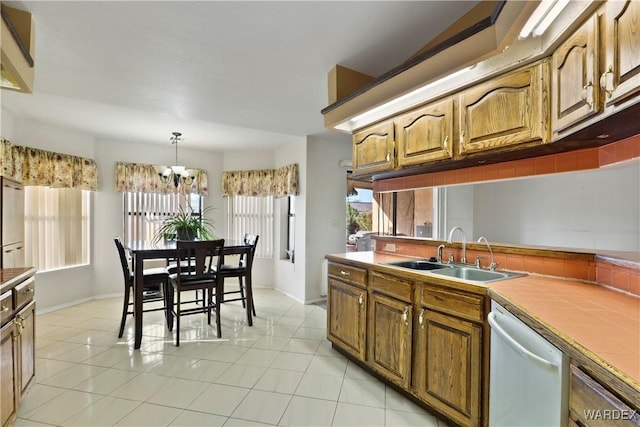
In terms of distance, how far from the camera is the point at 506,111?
5.55ft

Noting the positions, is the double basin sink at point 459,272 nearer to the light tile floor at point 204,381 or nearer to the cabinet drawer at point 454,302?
the cabinet drawer at point 454,302

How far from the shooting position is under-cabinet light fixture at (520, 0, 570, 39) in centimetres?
119

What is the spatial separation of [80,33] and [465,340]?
9.56 ft

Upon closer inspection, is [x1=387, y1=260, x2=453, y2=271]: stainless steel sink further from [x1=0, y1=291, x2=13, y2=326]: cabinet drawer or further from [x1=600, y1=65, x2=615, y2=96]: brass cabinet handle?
[x1=0, y1=291, x2=13, y2=326]: cabinet drawer

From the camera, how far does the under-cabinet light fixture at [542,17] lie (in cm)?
119

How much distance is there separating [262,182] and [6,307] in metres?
3.75

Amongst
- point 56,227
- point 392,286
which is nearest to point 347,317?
point 392,286

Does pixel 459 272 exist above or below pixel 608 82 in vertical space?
below

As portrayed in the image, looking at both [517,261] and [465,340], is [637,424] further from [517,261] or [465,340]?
[517,261]

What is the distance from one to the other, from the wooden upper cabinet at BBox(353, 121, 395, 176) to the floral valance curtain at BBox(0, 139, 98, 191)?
3701 mm

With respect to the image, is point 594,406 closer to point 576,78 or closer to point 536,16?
point 576,78

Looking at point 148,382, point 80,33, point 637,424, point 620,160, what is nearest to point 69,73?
point 80,33

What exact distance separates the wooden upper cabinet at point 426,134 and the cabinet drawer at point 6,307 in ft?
8.58

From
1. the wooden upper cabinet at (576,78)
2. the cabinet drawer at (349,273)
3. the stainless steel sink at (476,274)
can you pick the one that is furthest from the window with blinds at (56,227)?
the wooden upper cabinet at (576,78)
